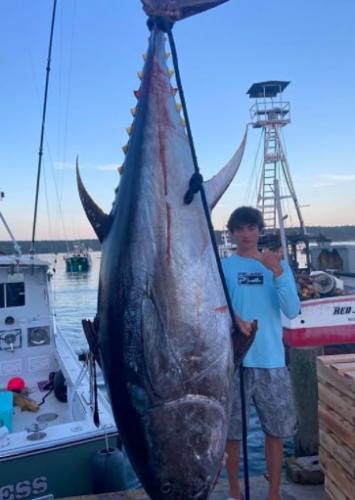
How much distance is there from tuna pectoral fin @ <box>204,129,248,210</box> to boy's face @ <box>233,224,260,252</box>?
52 cm

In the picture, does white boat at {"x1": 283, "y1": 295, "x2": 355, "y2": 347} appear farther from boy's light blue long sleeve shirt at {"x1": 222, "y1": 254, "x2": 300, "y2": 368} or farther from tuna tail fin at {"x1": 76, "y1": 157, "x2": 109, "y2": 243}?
tuna tail fin at {"x1": 76, "y1": 157, "x2": 109, "y2": 243}

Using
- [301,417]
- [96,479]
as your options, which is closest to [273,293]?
[96,479]

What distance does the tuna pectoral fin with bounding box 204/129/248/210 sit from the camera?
1.87 metres

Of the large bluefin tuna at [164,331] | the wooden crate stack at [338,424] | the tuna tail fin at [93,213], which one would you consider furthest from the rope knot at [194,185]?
the wooden crate stack at [338,424]

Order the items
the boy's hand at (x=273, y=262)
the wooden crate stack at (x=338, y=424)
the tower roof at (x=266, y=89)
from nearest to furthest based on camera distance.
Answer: the boy's hand at (x=273, y=262) → the wooden crate stack at (x=338, y=424) → the tower roof at (x=266, y=89)

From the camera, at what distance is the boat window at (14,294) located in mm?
6246

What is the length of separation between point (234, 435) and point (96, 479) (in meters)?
1.95

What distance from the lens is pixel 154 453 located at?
1.56m

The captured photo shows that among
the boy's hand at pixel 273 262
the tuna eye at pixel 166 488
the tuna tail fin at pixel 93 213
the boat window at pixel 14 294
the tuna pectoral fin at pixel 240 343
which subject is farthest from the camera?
the boat window at pixel 14 294

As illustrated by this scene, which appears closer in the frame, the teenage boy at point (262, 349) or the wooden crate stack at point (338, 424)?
the teenage boy at point (262, 349)

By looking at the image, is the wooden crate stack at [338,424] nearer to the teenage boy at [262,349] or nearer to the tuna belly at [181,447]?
the teenage boy at [262,349]

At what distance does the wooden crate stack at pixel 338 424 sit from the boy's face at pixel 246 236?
2.96 ft

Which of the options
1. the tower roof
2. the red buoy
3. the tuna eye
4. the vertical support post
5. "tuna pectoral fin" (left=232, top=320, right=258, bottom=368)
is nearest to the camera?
the tuna eye

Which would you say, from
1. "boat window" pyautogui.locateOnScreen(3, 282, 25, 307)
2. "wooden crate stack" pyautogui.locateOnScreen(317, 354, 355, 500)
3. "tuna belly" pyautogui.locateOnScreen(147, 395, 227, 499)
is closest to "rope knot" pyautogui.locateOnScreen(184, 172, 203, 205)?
"tuna belly" pyautogui.locateOnScreen(147, 395, 227, 499)
